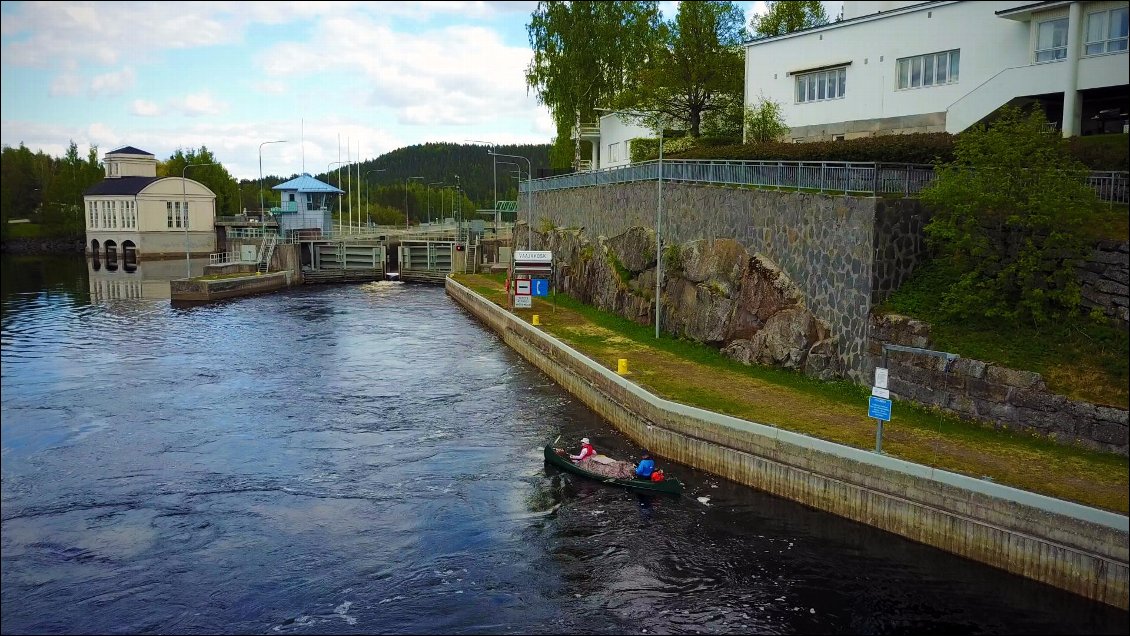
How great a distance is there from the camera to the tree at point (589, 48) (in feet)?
229

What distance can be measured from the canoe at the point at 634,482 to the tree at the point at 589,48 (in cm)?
4822

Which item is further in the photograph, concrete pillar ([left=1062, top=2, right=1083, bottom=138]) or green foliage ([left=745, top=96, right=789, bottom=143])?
green foliage ([left=745, top=96, right=789, bottom=143])

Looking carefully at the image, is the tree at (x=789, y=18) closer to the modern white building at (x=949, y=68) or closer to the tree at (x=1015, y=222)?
the modern white building at (x=949, y=68)

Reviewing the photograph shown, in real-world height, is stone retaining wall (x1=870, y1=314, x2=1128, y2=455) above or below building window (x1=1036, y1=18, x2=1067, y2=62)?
below

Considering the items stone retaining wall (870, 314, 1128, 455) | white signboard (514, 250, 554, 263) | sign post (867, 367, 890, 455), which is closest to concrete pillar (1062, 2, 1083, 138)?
stone retaining wall (870, 314, 1128, 455)

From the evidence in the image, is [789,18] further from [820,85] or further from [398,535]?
[398,535]

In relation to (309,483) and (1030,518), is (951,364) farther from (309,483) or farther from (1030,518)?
(309,483)

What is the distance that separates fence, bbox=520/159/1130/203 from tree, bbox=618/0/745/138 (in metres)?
13.9

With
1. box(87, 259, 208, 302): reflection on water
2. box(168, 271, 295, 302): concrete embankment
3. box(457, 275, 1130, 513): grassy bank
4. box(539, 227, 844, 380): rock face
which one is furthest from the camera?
box(87, 259, 208, 302): reflection on water

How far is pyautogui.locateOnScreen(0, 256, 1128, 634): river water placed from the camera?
699 inches

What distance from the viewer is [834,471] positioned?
23203mm

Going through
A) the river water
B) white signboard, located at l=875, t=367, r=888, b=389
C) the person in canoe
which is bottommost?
the river water

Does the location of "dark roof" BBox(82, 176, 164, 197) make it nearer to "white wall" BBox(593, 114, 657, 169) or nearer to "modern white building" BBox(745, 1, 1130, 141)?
"white wall" BBox(593, 114, 657, 169)

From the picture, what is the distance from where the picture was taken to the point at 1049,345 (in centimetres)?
2511
